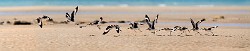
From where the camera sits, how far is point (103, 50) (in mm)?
10555

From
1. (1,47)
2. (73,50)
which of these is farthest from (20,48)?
(73,50)

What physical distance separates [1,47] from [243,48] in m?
4.50

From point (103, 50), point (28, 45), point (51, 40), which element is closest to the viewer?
point (103, 50)

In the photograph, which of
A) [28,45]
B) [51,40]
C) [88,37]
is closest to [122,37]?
[88,37]

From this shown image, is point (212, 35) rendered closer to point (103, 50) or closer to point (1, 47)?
point (103, 50)

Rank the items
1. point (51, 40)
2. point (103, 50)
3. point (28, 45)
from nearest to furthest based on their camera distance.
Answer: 1. point (103, 50)
2. point (28, 45)
3. point (51, 40)

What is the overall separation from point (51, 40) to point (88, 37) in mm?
1136

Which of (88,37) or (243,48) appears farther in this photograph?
(88,37)

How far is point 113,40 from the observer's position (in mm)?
12391

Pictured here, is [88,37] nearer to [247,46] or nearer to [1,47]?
[1,47]

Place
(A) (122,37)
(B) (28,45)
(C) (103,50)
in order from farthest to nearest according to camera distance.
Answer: (A) (122,37) < (B) (28,45) < (C) (103,50)

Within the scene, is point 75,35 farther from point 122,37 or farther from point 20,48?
point 20,48

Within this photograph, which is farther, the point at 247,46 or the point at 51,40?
the point at 51,40

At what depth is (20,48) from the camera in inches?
427
